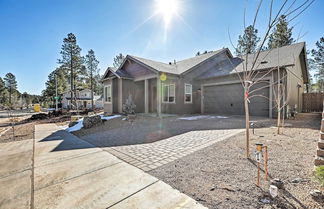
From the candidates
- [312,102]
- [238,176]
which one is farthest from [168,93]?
[312,102]

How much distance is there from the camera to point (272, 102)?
934cm

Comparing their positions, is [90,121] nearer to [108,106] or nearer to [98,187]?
[108,106]

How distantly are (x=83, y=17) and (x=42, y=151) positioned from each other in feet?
30.0

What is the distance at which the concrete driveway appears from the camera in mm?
1992

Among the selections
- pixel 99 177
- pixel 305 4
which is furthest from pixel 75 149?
pixel 305 4

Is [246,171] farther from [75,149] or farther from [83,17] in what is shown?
[83,17]

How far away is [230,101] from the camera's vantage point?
11.5 metres

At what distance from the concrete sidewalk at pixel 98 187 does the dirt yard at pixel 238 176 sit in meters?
0.30

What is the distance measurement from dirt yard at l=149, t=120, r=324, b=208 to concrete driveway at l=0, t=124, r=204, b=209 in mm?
311

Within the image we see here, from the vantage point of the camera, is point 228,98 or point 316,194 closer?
point 316,194

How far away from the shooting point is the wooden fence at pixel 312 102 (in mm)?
12195

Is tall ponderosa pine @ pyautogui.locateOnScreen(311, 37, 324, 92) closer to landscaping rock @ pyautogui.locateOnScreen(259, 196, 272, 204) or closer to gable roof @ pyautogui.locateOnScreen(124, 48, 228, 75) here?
gable roof @ pyautogui.locateOnScreen(124, 48, 228, 75)

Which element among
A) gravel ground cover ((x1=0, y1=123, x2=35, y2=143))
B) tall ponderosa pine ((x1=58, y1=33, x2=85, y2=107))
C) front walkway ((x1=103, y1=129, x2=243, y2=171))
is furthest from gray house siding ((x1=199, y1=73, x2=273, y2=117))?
tall ponderosa pine ((x1=58, y1=33, x2=85, y2=107))

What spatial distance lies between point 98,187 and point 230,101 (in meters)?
11.5
